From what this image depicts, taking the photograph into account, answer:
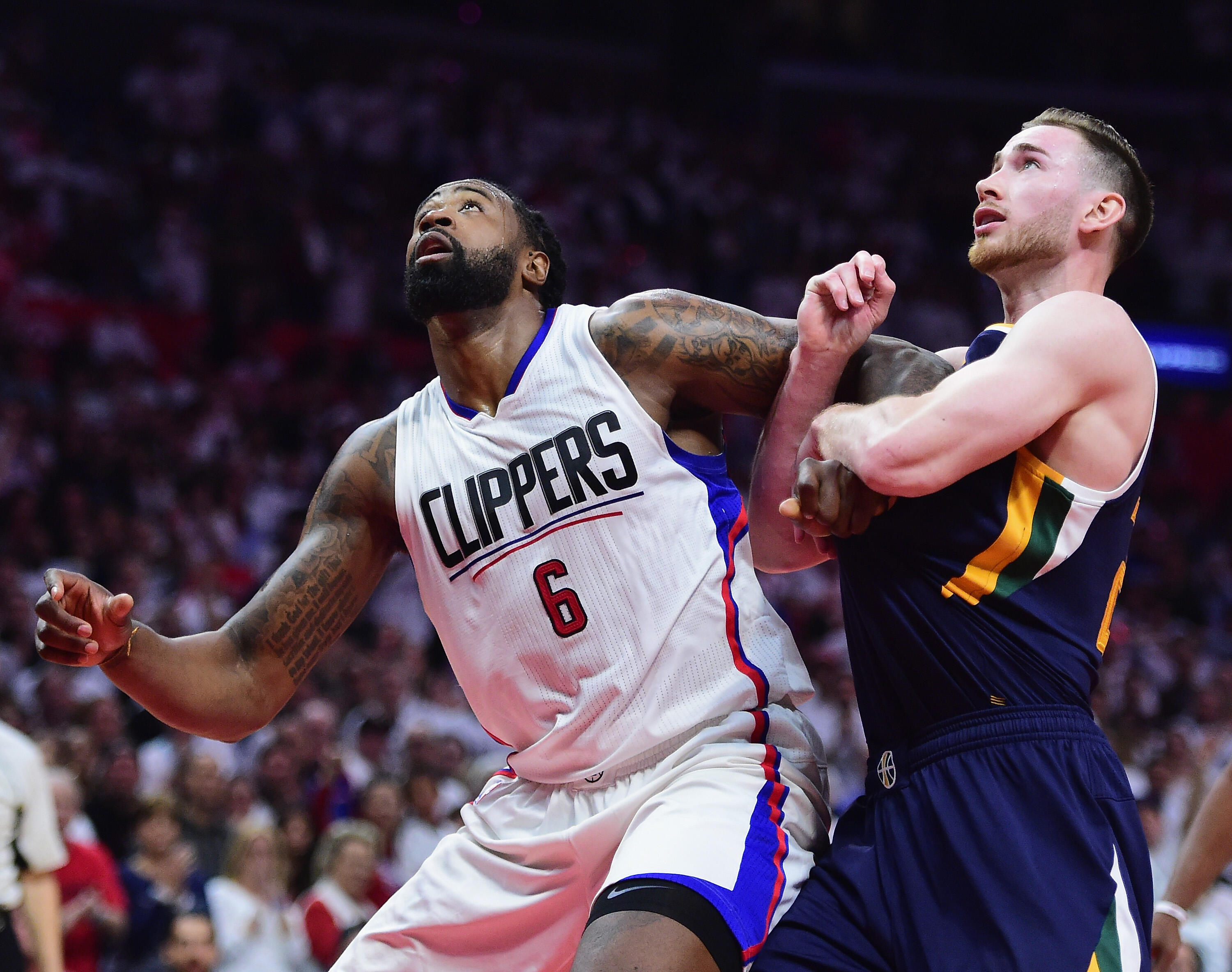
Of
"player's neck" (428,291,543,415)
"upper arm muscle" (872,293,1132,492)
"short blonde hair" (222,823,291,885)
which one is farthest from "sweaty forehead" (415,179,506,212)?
"short blonde hair" (222,823,291,885)

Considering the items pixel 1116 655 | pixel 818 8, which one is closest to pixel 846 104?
pixel 818 8

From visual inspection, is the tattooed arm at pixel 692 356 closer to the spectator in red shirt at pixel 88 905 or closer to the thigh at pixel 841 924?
the thigh at pixel 841 924

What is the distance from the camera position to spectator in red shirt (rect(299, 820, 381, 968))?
6.32m

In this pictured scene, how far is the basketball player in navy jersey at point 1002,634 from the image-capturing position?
2588 mm

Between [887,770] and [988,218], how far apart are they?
1216 mm

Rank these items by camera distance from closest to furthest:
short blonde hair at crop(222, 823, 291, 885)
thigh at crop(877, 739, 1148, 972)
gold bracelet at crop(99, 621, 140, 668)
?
thigh at crop(877, 739, 1148, 972) → gold bracelet at crop(99, 621, 140, 668) → short blonde hair at crop(222, 823, 291, 885)

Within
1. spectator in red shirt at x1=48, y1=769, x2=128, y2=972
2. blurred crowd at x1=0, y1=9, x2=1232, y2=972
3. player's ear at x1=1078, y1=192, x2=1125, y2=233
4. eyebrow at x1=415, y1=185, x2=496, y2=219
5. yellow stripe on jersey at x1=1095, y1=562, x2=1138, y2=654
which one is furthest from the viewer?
blurred crowd at x1=0, y1=9, x2=1232, y2=972

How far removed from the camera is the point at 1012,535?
2699mm

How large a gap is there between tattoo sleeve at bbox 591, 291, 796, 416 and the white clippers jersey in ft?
0.26

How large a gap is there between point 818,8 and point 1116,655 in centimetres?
1031

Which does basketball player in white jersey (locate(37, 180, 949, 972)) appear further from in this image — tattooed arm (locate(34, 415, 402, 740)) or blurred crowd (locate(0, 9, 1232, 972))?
blurred crowd (locate(0, 9, 1232, 972))

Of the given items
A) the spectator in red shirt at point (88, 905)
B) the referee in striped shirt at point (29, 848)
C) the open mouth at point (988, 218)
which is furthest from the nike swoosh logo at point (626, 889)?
the spectator in red shirt at point (88, 905)

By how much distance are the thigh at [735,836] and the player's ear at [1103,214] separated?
1.34 m

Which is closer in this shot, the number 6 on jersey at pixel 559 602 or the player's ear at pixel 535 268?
the number 6 on jersey at pixel 559 602
